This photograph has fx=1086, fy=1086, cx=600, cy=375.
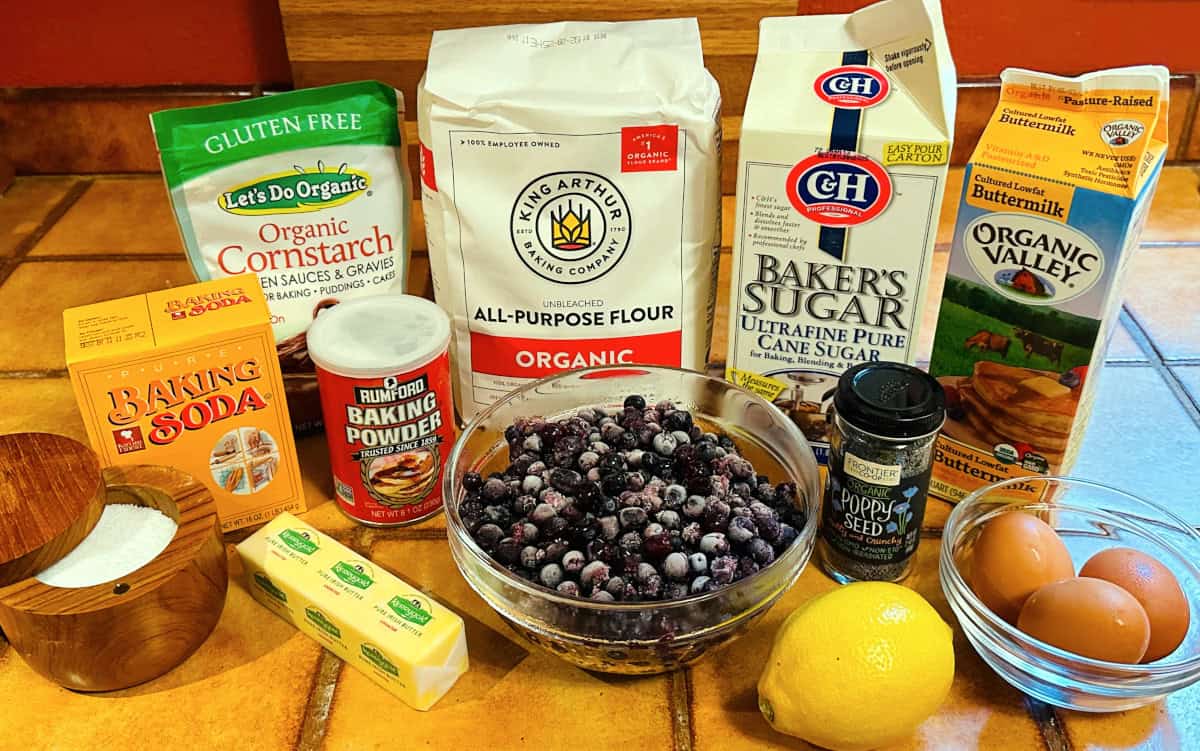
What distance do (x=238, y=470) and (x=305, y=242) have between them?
254 millimetres

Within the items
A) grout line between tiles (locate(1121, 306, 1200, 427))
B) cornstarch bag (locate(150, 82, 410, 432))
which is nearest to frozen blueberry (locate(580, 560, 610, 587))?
cornstarch bag (locate(150, 82, 410, 432))

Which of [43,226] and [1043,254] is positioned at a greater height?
[1043,254]

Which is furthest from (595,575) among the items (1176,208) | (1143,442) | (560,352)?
(1176,208)

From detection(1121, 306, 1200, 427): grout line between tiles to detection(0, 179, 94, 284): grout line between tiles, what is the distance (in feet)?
4.94

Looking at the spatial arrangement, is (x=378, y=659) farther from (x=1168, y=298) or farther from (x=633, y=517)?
(x=1168, y=298)

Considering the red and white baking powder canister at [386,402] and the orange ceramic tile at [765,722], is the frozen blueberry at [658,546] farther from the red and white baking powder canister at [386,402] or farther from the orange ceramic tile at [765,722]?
the red and white baking powder canister at [386,402]

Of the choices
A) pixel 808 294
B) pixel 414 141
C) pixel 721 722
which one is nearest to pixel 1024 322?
pixel 808 294

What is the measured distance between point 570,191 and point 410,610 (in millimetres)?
446

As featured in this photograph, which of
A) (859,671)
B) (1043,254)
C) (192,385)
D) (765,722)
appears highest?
(1043,254)

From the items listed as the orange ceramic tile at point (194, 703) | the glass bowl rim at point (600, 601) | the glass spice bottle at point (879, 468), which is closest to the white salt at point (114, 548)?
the orange ceramic tile at point (194, 703)

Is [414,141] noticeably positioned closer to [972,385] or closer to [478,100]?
[478,100]

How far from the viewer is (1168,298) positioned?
144cm

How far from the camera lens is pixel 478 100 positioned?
107cm

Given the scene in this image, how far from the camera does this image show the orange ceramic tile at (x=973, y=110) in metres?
1.63
